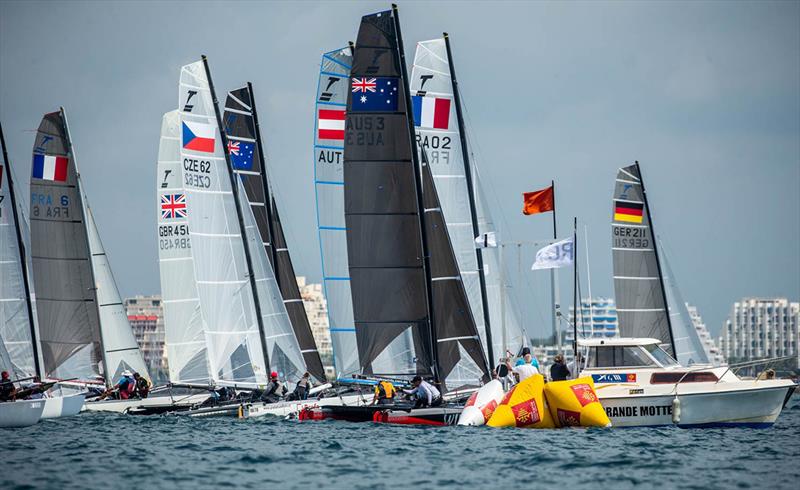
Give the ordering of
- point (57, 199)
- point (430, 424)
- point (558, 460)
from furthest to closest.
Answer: point (57, 199)
point (430, 424)
point (558, 460)

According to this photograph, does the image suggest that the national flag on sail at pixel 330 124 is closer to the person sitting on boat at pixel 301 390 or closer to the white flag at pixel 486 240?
the white flag at pixel 486 240

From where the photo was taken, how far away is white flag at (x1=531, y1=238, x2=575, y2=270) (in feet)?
110

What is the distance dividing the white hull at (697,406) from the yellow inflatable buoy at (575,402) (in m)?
0.75

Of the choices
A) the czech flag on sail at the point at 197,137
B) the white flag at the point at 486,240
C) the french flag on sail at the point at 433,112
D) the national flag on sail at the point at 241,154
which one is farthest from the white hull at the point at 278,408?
the national flag on sail at the point at 241,154

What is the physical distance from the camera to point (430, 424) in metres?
26.7

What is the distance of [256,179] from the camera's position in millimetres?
38750

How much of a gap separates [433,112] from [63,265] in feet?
44.9

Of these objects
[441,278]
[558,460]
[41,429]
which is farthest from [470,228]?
[558,460]

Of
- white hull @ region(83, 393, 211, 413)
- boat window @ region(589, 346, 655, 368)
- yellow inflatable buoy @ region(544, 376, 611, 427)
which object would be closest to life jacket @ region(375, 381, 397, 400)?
yellow inflatable buoy @ region(544, 376, 611, 427)

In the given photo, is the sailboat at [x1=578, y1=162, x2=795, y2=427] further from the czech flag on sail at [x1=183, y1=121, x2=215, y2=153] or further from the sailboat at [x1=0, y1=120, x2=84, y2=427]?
the sailboat at [x1=0, y1=120, x2=84, y2=427]

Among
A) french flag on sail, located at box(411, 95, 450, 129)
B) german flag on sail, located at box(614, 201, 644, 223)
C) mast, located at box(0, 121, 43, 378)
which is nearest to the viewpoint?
french flag on sail, located at box(411, 95, 450, 129)

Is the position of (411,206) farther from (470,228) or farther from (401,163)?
(470,228)

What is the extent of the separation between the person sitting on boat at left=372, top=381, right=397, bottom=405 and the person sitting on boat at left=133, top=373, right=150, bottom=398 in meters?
12.1

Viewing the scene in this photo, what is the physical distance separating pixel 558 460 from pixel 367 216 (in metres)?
10.1
